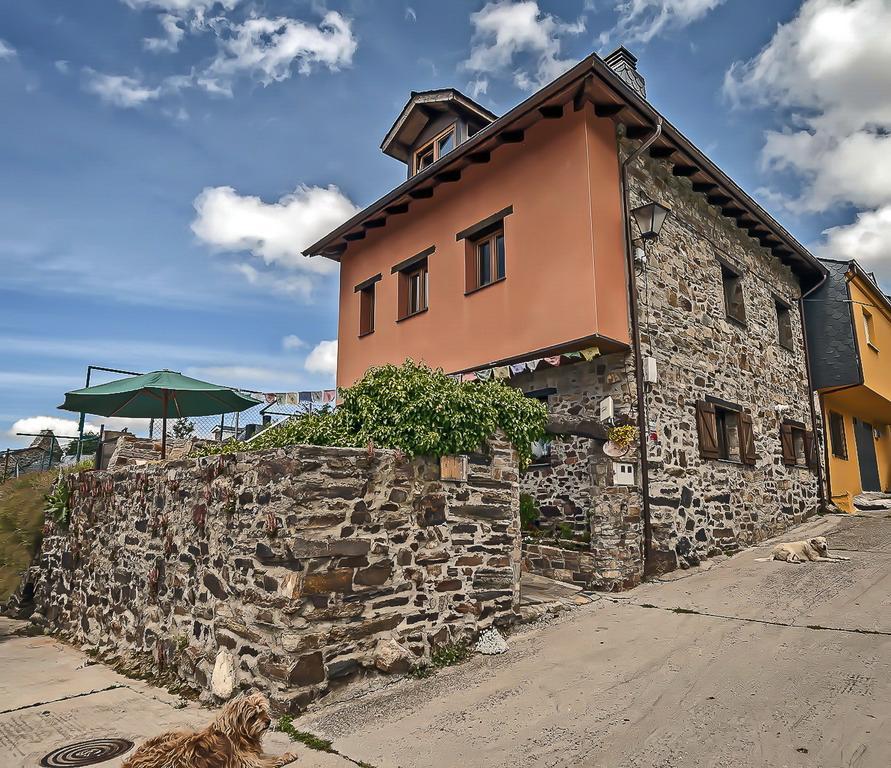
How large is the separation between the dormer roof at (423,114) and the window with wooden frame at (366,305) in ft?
9.83

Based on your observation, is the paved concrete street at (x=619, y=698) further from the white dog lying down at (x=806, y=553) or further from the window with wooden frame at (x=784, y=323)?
the window with wooden frame at (x=784, y=323)

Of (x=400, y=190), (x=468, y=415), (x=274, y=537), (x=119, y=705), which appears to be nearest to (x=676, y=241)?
(x=400, y=190)

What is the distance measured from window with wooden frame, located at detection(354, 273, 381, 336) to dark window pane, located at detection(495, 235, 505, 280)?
340 centimetres

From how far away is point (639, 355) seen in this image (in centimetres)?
817

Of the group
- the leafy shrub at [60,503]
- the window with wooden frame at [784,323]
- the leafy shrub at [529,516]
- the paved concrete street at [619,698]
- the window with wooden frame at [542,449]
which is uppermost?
the window with wooden frame at [784,323]

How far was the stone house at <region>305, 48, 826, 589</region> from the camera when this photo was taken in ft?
26.4

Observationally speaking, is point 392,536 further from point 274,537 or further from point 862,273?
point 862,273

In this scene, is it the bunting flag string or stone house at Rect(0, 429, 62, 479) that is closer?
the bunting flag string

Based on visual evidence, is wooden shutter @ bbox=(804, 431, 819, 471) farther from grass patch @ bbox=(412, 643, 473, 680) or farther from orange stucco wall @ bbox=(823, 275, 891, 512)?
grass patch @ bbox=(412, 643, 473, 680)

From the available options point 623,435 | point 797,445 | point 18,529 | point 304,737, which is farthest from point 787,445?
point 18,529

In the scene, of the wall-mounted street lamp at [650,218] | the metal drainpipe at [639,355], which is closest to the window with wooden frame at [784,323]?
the wall-mounted street lamp at [650,218]

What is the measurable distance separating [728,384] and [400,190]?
21.2ft

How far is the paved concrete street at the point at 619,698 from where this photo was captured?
354cm

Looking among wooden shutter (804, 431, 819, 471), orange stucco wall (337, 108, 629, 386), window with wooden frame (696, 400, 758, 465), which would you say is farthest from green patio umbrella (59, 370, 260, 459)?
wooden shutter (804, 431, 819, 471)
